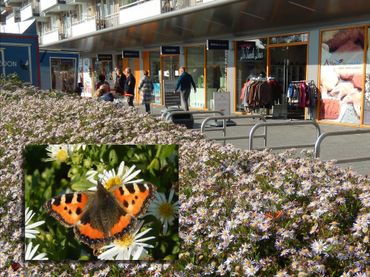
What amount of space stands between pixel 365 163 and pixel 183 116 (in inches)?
137

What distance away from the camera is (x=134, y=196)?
1.64 m

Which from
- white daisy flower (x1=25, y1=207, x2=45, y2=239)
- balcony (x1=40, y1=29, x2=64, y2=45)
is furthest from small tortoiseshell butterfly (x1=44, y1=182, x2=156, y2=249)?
balcony (x1=40, y1=29, x2=64, y2=45)

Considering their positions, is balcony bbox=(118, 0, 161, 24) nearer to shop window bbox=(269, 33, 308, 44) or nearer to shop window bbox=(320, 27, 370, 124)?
shop window bbox=(269, 33, 308, 44)

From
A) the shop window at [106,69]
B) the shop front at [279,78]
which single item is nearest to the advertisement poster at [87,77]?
the shop window at [106,69]

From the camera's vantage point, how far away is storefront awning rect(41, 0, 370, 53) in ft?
41.7

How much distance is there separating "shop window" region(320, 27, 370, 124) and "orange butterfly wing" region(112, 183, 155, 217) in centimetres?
1240

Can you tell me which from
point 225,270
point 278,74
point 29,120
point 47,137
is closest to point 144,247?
point 225,270

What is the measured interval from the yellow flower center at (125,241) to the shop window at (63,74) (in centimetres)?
1445

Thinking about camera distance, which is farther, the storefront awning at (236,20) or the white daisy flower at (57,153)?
the storefront awning at (236,20)

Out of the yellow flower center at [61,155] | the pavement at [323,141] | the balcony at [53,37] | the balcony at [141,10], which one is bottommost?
the pavement at [323,141]

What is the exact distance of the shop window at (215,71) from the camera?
62.7 ft

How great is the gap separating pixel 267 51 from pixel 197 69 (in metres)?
5.04

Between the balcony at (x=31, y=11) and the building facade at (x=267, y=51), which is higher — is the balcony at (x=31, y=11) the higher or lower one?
the higher one

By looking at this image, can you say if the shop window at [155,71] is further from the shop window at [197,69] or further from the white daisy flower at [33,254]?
the white daisy flower at [33,254]
